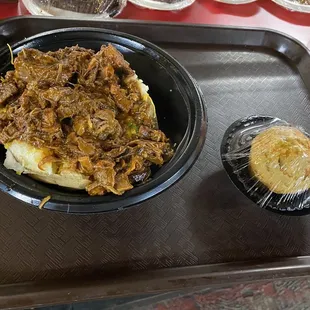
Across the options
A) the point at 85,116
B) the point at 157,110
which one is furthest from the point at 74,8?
the point at 85,116

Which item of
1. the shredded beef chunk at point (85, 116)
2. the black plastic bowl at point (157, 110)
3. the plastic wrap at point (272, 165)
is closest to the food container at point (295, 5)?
the plastic wrap at point (272, 165)

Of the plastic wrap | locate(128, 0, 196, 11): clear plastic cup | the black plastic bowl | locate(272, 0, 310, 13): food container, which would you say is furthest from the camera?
locate(272, 0, 310, 13): food container

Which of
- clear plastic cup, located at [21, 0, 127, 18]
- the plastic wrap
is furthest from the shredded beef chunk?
clear plastic cup, located at [21, 0, 127, 18]

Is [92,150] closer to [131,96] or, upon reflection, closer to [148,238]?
[131,96]

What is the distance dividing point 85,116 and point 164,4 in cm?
158

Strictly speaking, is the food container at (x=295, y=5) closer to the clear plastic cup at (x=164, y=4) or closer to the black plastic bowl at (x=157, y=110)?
the clear plastic cup at (x=164, y=4)

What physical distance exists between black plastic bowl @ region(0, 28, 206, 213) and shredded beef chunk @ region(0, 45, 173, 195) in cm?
7

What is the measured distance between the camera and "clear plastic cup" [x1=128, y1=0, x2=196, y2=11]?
8.59 feet

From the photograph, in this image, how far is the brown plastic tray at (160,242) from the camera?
1.34m

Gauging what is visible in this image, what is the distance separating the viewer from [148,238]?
1514mm

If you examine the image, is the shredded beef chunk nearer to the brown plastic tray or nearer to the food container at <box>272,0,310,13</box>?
the brown plastic tray

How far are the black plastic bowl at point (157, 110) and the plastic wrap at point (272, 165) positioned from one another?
323mm

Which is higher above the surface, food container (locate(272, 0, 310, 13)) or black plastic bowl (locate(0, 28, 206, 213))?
food container (locate(272, 0, 310, 13))

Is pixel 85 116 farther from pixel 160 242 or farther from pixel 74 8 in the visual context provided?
pixel 74 8
